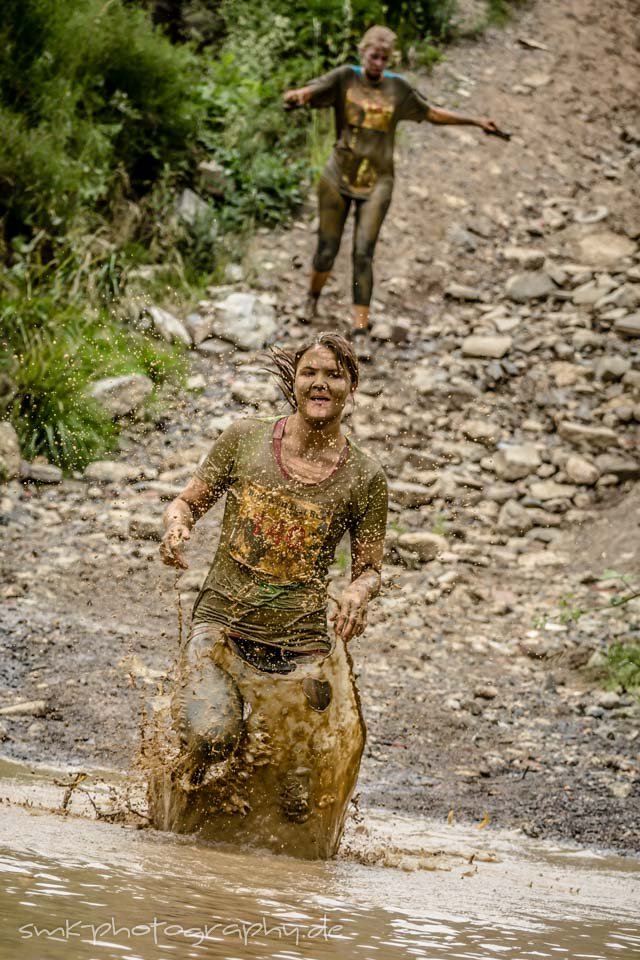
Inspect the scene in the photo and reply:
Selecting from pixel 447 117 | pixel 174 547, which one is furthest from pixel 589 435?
pixel 174 547

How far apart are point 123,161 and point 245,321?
7.54 feet

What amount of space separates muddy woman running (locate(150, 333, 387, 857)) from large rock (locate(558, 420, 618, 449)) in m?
5.84

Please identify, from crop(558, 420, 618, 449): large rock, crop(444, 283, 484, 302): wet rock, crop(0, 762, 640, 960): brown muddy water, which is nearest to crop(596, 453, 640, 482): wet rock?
crop(558, 420, 618, 449): large rock

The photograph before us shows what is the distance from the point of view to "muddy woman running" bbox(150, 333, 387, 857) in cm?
369

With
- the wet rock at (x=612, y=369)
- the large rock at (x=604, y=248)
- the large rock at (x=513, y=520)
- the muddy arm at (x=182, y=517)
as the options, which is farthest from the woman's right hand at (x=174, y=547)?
the large rock at (x=604, y=248)

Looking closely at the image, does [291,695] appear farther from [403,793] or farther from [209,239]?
[209,239]

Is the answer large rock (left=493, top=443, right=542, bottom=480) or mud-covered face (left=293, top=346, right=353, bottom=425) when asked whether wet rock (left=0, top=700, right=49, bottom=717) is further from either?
large rock (left=493, top=443, right=542, bottom=480)

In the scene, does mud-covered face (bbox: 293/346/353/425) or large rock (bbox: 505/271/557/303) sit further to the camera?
large rock (bbox: 505/271/557/303)

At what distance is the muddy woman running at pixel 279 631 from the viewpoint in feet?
12.1

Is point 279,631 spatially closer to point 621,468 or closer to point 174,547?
point 174,547

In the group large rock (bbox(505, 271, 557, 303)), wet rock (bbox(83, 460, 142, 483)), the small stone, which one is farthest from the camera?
large rock (bbox(505, 271, 557, 303))

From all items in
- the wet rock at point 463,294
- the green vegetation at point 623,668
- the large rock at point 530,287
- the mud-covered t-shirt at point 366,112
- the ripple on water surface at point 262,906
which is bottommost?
the green vegetation at point 623,668

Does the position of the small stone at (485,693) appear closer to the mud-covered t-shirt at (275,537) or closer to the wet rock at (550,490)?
the mud-covered t-shirt at (275,537)

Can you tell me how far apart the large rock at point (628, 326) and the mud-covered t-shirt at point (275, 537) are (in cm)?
726
